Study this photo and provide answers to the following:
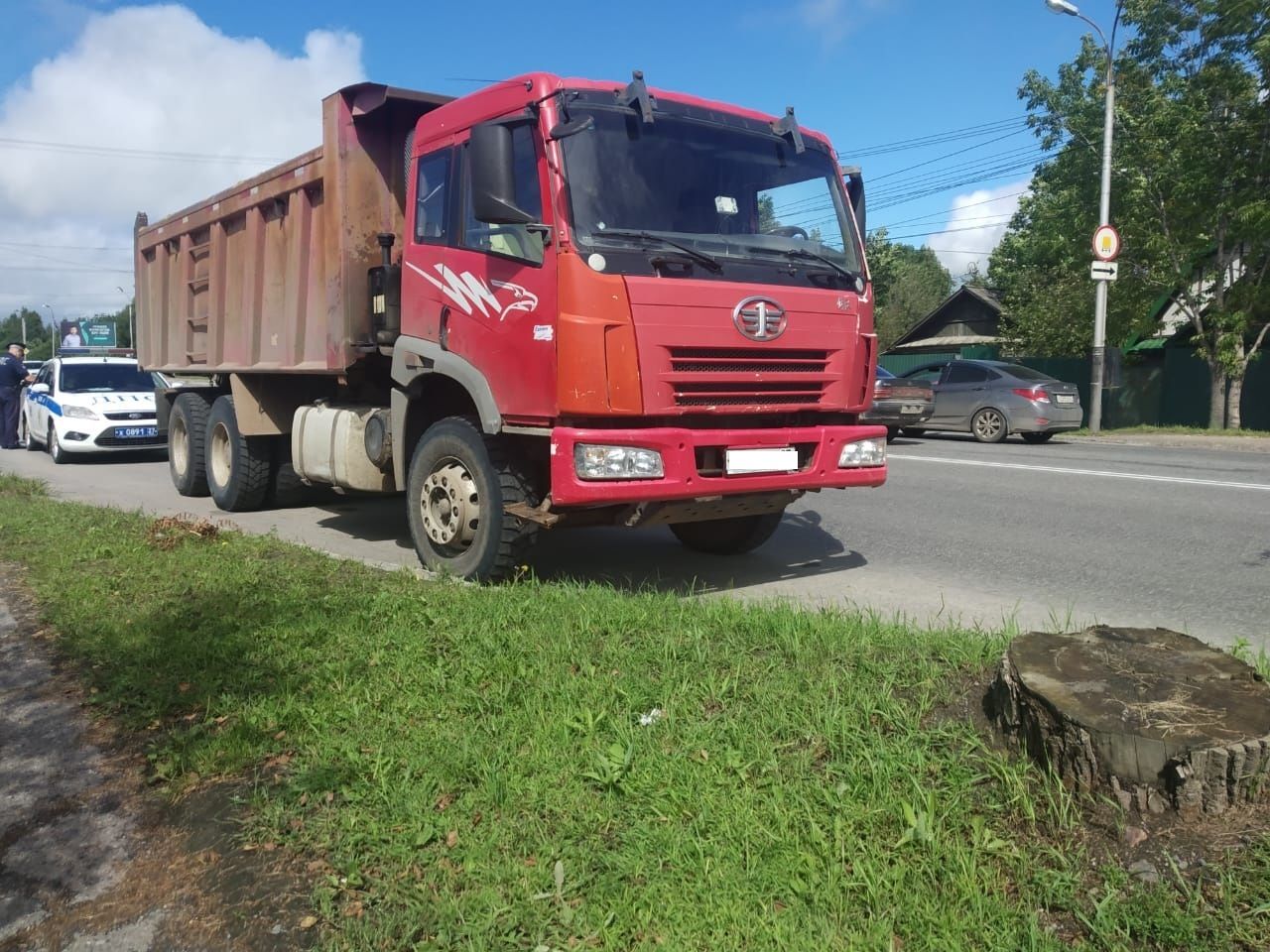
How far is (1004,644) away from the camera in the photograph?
377 cm

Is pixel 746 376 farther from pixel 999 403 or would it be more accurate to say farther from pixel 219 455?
pixel 999 403

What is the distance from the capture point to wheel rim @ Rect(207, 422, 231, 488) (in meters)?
9.77

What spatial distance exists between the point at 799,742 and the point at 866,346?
3.23 meters

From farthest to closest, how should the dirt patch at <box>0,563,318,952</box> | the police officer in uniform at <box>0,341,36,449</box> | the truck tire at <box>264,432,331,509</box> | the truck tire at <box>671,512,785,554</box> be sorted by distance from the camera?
the police officer in uniform at <box>0,341,36,449</box> → the truck tire at <box>264,432,331,509</box> → the truck tire at <box>671,512,785,554</box> → the dirt patch at <box>0,563,318,952</box>

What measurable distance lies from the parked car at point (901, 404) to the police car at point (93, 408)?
10982 mm

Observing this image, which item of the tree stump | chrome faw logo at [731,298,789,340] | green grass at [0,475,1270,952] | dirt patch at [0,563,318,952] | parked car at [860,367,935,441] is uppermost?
chrome faw logo at [731,298,789,340]

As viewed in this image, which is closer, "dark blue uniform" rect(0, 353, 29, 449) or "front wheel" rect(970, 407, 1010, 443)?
"front wheel" rect(970, 407, 1010, 443)

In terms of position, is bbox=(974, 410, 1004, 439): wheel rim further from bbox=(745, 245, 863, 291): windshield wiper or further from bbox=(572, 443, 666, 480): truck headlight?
bbox=(572, 443, 666, 480): truck headlight

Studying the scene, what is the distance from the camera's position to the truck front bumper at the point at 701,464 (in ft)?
16.5

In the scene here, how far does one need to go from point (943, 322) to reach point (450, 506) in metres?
39.4

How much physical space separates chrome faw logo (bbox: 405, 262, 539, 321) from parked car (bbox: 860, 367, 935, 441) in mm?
11708

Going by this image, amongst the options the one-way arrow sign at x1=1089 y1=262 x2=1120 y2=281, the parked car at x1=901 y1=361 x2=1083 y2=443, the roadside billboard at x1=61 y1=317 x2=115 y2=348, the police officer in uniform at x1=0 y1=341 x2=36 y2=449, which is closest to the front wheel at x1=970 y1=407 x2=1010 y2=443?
the parked car at x1=901 y1=361 x2=1083 y2=443

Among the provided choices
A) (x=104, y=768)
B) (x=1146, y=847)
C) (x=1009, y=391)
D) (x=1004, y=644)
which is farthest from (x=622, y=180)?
(x=1009, y=391)

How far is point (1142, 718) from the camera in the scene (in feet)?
8.73
